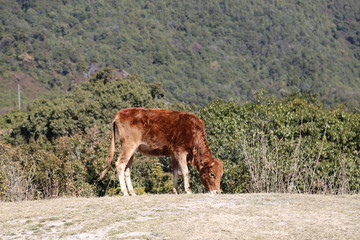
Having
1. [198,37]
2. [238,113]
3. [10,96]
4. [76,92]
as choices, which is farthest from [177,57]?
[238,113]

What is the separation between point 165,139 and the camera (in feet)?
41.3

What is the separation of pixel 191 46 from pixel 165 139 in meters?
142

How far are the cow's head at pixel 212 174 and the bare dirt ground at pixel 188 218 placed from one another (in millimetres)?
1162

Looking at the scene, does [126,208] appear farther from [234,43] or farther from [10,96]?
[234,43]

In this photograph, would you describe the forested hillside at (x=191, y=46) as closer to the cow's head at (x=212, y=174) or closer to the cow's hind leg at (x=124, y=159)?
the cow's hind leg at (x=124, y=159)

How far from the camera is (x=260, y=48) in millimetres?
160875

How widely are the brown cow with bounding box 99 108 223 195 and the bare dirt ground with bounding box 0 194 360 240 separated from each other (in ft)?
4.72

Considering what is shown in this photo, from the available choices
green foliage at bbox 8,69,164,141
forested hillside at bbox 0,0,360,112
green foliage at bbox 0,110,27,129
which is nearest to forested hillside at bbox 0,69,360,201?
green foliage at bbox 8,69,164,141

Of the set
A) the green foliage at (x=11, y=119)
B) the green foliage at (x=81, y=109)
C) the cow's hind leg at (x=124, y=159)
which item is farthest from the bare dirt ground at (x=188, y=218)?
the green foliage at (x=11, y=119)

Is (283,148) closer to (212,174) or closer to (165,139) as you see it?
(212,174)

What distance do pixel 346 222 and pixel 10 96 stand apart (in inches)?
3623

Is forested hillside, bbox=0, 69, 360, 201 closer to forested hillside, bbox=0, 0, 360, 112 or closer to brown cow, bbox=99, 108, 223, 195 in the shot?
brown cow, bbox=99, 108, 223, 195

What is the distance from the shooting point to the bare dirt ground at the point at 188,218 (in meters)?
8.45

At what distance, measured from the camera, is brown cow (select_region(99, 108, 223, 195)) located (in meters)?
12.5
